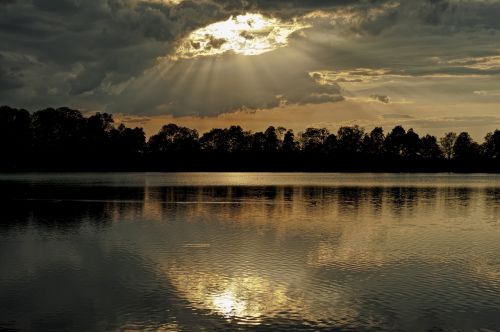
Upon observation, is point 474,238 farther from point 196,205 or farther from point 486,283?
point 196,205

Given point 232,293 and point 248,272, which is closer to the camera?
point 232,293

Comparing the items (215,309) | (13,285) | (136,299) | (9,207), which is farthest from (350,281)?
(9,207)

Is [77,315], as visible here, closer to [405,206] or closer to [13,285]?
[13,285]

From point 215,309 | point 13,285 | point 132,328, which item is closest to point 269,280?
point 215,309

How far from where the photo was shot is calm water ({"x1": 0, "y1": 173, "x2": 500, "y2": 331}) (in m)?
22.0

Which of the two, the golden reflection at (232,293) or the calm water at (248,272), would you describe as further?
the golden reflection at (232,293)

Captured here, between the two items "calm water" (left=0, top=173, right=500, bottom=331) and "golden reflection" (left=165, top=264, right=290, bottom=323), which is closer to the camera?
"calm water" (left=0, top=173, right=500, bottom=331)

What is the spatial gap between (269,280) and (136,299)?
6.77m

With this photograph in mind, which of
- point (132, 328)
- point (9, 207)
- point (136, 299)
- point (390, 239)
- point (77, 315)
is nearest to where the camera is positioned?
point (132, 328)

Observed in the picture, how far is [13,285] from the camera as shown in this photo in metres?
27.0

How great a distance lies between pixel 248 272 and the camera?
30.0 meters

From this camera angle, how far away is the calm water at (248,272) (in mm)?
22016

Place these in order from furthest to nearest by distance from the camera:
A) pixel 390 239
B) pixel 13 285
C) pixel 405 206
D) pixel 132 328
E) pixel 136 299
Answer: pixel 405 206 → pixel 390 239 → pixel 13 285 → pixel 136 299 → pixel 132 328

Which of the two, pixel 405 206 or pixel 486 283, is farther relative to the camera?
pixel 405 206
